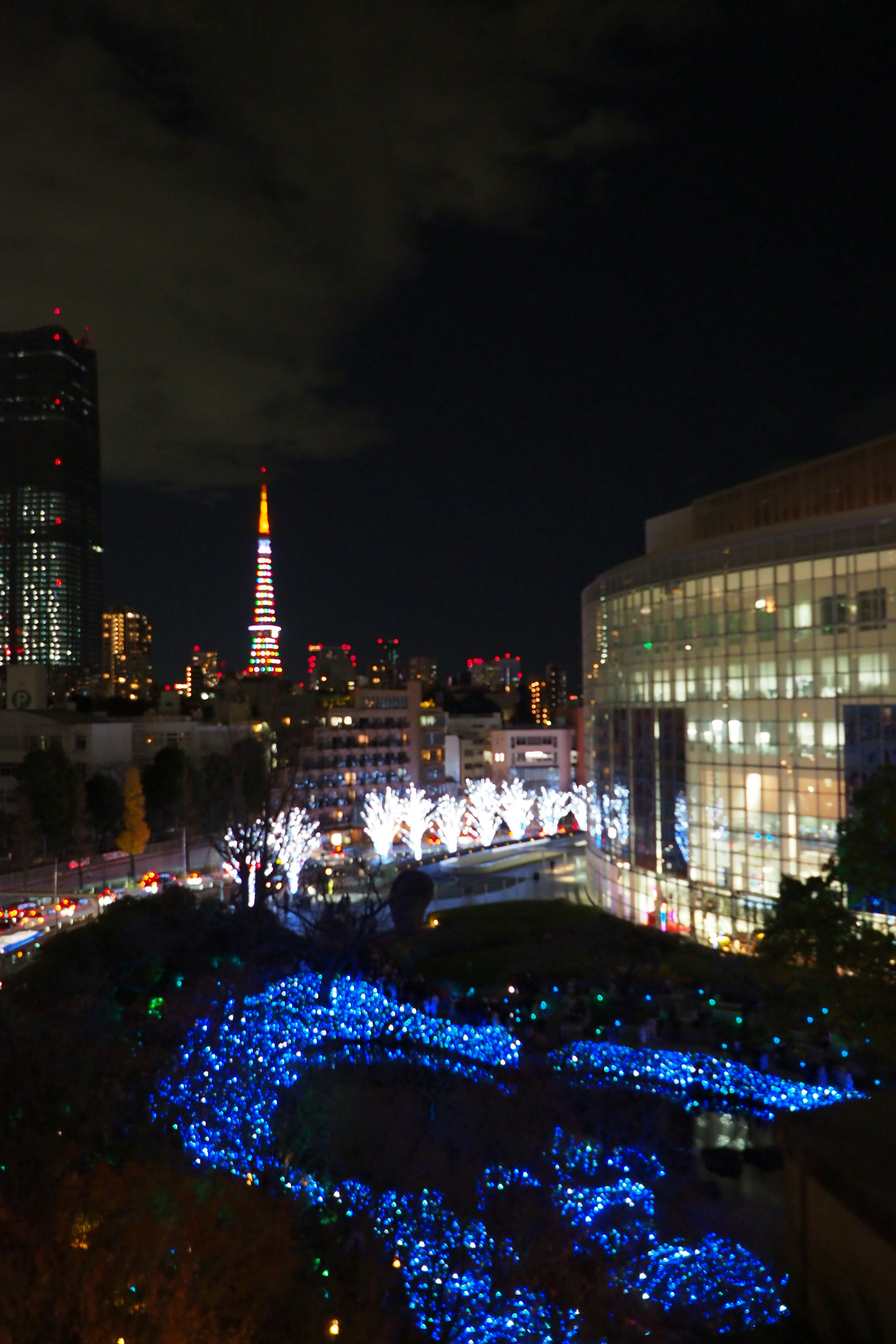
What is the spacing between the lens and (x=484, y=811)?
4709cm

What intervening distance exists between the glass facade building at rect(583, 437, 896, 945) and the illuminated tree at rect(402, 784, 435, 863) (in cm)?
1724

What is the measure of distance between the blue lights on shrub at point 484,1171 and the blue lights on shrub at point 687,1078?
2cm

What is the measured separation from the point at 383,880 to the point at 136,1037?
2437 centimetres

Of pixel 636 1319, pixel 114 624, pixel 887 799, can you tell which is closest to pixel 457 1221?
pixel 636 1319

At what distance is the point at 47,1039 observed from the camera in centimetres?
1055

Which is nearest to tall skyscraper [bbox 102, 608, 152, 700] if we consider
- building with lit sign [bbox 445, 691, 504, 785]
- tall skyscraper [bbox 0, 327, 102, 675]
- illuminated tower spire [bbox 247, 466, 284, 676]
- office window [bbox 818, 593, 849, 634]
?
tall skyscraper [bbox 0, 327, 102, 675]

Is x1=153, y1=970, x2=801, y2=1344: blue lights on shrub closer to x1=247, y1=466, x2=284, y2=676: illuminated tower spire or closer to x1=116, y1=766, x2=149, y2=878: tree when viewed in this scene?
x1=116, y1=766, x2=149, y2=878: tree

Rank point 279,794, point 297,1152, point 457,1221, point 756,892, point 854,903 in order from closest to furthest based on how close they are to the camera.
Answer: point 457,1221 < point 297,1152 < point 854,903 < point 756,892 < point 279,794

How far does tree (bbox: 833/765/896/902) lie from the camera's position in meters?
10.2

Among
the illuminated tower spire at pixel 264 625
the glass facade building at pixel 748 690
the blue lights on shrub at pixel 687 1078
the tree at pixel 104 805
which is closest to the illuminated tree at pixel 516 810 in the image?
the glass facade building at pixel 748 690

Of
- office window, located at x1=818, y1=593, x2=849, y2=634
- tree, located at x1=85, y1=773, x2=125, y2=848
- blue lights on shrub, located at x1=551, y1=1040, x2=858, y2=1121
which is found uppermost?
office window, located at x1=818, y1=593, x2=849, y2=634

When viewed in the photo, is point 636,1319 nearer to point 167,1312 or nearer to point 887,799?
point 167,1312

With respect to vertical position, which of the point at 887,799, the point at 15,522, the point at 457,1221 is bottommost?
the point at 457,1221

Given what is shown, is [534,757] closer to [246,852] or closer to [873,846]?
[246,852]
